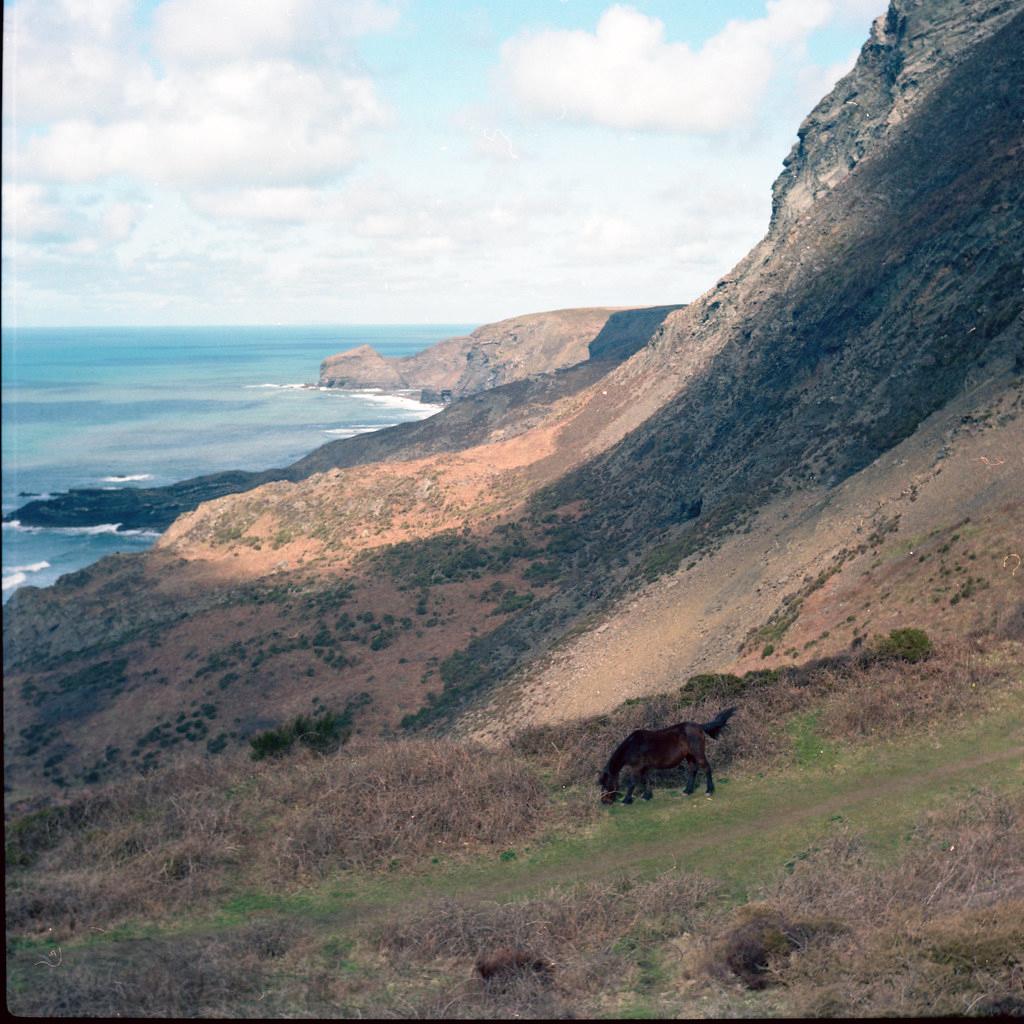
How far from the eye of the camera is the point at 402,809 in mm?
14180

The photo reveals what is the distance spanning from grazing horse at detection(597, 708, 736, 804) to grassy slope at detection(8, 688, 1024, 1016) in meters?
0.31

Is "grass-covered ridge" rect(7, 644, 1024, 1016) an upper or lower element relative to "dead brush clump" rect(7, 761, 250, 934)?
upper

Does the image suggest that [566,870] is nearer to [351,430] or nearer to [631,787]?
[631,787]

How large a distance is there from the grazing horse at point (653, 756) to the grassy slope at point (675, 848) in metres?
0.31

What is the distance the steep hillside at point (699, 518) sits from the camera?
33000mm

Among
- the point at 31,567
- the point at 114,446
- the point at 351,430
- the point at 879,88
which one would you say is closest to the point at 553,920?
the point at 879,88

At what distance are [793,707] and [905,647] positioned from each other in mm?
2843

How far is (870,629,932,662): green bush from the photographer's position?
58.5 feet

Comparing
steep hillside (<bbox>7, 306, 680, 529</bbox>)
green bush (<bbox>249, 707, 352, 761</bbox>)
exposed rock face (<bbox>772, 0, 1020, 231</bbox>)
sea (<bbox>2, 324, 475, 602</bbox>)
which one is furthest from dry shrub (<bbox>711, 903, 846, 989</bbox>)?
steep hillside (<bbox>7, 306, 680, 529</bbox>)

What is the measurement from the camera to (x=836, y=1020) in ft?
26.0

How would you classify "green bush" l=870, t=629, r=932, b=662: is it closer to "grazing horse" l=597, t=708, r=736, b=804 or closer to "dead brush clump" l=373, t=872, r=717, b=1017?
"grazing horse" l=597, t=708, r=736, b=804

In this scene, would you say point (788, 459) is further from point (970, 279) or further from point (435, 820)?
point (435, 820)

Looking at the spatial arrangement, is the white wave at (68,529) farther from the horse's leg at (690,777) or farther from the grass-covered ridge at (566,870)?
the horse's leg at (690,777)

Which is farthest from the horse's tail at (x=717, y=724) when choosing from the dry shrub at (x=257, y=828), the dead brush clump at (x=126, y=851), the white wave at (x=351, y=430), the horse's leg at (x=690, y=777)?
the white wave at (x=351, y=430)
